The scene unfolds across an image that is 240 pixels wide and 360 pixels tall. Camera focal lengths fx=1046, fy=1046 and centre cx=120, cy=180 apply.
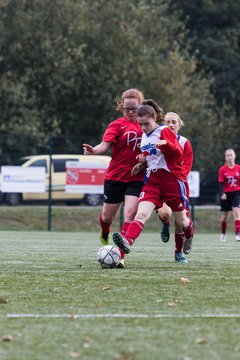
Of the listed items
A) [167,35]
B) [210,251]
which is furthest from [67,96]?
[210,251]

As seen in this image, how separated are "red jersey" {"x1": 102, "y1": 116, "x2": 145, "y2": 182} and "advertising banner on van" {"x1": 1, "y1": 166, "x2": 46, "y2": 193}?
15388 mm

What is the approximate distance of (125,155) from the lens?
11.1 meters

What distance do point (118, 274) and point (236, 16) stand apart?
45168mm

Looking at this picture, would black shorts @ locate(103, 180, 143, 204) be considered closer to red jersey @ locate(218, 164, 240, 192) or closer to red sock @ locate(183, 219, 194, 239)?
red sock @ locate(183, 219, 194, 239)

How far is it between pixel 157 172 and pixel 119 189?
0.78m

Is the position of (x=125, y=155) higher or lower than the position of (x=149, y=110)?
lower

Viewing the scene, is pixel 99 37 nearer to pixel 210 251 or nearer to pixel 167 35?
pixel 167 35

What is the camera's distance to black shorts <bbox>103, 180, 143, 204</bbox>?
11.1m

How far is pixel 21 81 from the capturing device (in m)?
40.6

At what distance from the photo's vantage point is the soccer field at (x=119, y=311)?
550 centimetres

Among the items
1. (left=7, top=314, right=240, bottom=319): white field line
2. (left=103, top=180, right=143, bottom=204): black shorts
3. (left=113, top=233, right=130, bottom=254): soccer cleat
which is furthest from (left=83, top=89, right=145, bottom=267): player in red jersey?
(left=7, top=314, right=240, bottom=319): white field line

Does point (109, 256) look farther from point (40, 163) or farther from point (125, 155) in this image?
point (40, 163)

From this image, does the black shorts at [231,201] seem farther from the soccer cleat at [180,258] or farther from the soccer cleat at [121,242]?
the soccer cleat at [121,242]

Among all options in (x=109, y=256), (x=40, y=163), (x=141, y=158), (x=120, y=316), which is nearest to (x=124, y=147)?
(x=141, y=158)
